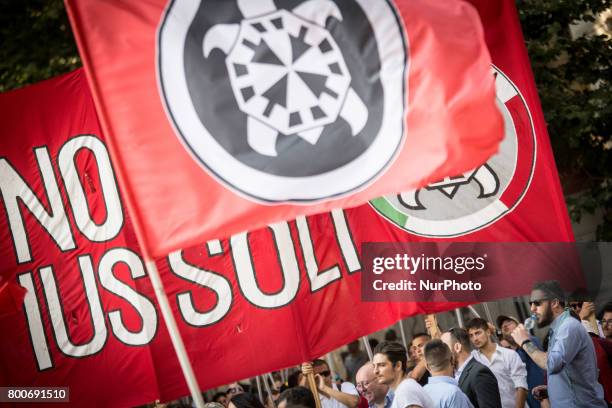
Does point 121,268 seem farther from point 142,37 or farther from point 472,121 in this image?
point 472,121

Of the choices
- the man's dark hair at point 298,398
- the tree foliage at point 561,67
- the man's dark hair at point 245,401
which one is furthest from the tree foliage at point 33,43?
the man's dark hair at point 298,398

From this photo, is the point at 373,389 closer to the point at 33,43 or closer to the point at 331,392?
the point at 331,392

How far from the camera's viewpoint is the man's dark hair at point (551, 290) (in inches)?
265

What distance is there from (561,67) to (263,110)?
919 centimetres

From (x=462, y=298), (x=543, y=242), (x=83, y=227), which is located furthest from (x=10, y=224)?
(x=543, y=242)

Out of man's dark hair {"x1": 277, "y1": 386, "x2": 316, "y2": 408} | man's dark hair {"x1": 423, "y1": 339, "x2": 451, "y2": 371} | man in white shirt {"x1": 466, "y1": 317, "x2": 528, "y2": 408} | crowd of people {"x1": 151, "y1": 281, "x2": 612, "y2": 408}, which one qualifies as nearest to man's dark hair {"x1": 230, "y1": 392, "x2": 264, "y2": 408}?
crowd of people {"x1": 151, "y1": 281, "x2": 612, "y2": 408}

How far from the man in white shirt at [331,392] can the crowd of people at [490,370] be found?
0.01 meters

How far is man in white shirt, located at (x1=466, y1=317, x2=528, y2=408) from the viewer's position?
7.76 meters

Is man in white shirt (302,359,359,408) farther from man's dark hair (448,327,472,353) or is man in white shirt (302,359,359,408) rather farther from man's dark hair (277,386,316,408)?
man's dark hair (277,386,316,408)

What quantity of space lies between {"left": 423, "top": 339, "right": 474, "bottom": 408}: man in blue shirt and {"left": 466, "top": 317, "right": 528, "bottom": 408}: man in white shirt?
→ 1773 millimetres

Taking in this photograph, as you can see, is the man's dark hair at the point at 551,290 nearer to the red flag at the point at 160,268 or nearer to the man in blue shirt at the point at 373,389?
the red flag at the point at 160,268

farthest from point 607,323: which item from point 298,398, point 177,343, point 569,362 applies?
point 177,343

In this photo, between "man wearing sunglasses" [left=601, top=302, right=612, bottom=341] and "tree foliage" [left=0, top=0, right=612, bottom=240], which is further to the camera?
"tree foliage" [left=0, top=0, right=612, bottom=240]

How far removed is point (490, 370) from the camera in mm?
6742
